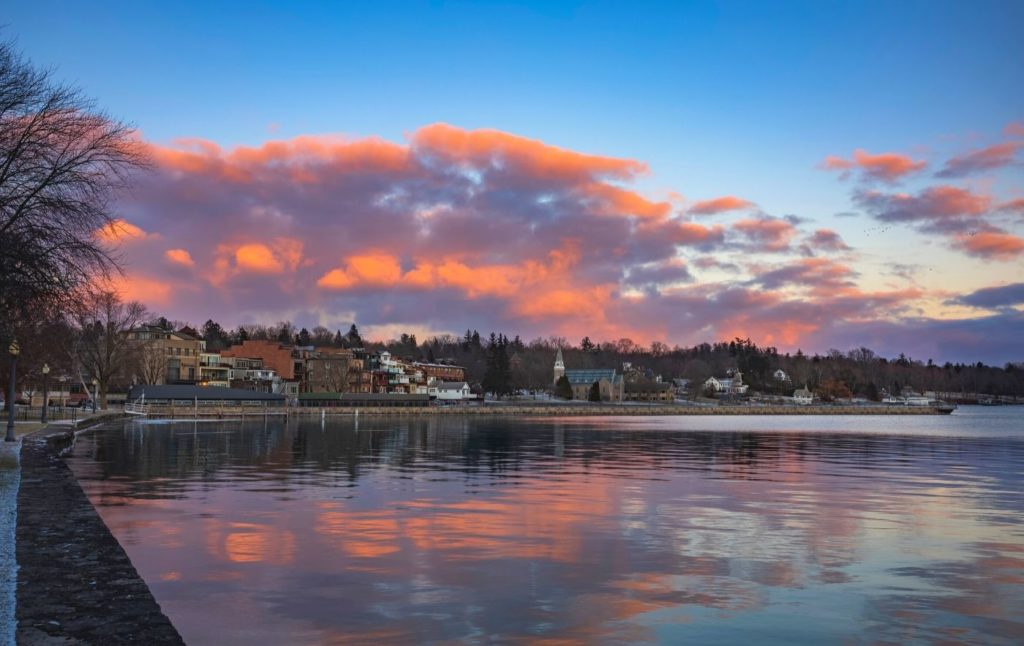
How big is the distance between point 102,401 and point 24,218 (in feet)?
366

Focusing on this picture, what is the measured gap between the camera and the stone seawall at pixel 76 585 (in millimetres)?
11102

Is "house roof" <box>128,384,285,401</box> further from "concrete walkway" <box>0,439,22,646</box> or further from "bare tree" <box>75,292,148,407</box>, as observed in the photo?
"concrete walkway" <box>0,439,22,646</box>

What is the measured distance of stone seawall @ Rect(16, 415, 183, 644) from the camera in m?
11.1

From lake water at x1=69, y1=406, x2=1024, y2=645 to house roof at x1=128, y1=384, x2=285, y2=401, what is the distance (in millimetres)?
93282

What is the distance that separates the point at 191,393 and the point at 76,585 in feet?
411

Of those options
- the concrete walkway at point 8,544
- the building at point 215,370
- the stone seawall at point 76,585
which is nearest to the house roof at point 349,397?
the building at point 215,370

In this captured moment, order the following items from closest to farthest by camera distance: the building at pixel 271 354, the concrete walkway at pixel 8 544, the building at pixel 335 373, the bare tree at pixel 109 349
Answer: the concrete walkway at pixel 8 544 → the bare tree at pixel 109 349 → the building at pixel 335 373 → the building at pixel 271 354

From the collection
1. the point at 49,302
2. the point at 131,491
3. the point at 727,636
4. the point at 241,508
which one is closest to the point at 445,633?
the point at 727,636

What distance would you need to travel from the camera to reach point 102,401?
126 meters

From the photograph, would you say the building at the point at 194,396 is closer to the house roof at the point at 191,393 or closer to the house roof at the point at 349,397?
the house roof at the point at 191,393

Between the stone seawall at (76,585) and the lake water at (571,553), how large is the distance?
843 mm

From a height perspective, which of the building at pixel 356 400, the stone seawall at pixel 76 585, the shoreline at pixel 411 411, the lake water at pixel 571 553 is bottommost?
the shoreline at pixel 411 411

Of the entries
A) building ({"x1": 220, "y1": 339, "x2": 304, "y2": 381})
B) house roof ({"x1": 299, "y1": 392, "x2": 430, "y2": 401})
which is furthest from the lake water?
building ({"x1": 220, "y1": 339, "x2": 304, "y2": 381})

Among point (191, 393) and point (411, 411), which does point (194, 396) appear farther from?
point (411, 411)
